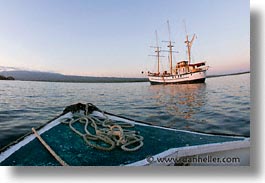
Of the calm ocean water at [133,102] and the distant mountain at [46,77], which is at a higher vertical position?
the distant mountain at [46,77]

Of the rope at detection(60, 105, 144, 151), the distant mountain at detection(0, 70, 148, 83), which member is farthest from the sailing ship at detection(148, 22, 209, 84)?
the rope at detection(60, 105, 144, 151)

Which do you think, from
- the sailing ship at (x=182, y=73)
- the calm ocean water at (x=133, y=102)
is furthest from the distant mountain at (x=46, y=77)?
the sailing ship at (x=182, y=73)

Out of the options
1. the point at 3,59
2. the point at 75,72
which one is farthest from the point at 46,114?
the point at 3,59

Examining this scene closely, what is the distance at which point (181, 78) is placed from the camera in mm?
2188

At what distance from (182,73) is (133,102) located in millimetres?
418

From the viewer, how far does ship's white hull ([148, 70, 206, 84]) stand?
2.14m

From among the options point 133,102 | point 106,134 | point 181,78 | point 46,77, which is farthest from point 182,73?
point 46,77

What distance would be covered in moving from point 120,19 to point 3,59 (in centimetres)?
89

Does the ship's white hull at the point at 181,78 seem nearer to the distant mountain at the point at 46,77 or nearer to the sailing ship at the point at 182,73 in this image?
the sailing ship at the point at 182,73

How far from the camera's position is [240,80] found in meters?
2.00

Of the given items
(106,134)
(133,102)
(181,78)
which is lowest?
(106,134)

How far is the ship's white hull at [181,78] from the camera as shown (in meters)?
2.14

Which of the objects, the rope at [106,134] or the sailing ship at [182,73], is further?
the sailing ship at [182,73]

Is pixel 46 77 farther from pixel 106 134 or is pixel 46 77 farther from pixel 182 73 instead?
pixel 182 73
